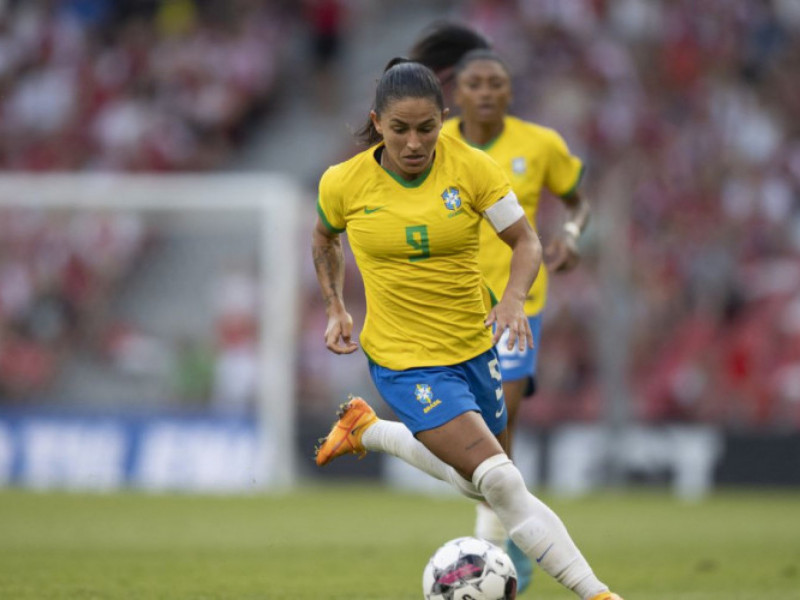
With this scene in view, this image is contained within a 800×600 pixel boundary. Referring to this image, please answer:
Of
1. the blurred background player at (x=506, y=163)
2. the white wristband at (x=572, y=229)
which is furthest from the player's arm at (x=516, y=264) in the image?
the white wristband at (x=572, y=229)

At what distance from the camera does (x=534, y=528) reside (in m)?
6.27

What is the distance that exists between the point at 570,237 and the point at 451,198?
7.01 ft

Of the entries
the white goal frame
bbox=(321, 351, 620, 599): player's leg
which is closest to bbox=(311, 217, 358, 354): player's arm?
bbox=(321, 351, 620, 599): player's leg

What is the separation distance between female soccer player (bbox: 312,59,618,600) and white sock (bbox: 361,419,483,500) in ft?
0.73

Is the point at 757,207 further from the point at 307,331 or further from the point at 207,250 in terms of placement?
the point at 207,250

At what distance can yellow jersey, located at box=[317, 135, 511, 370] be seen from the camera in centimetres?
641

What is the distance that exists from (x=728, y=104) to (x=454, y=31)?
34.8ft

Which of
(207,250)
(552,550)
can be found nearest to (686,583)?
(552,550)

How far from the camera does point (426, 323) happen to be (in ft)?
21.3

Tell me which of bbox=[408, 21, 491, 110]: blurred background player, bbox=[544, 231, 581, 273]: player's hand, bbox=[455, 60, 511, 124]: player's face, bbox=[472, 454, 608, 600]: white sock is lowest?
bbox=[472, 454, 608, 600]: white sock

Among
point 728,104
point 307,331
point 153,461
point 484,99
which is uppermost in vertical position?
point 728,104

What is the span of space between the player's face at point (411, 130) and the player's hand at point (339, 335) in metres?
0.80

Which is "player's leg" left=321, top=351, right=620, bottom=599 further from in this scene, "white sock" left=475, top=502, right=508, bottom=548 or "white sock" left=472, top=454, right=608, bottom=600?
"white sock" left=475, top=502, right=508, bottom=548

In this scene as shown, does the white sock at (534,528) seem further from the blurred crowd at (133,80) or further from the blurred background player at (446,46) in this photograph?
the blurred crowd at (133,80)
